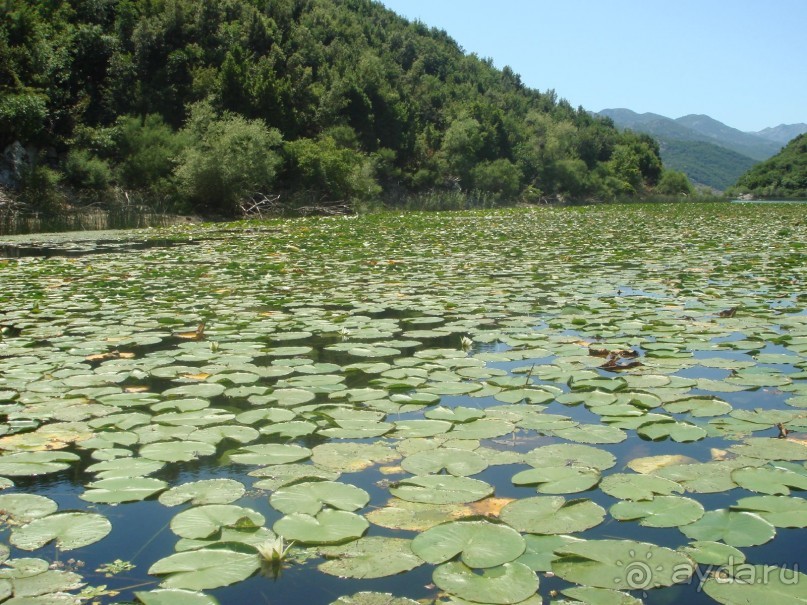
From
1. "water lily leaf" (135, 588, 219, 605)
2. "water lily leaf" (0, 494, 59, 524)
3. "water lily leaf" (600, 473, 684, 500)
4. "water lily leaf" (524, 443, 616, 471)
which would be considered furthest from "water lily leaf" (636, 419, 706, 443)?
"water lily leaf" (0, 494, 59, 524)

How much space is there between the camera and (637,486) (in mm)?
2387

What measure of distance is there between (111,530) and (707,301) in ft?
18.4

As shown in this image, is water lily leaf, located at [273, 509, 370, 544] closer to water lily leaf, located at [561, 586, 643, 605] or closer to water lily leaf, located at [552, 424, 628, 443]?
water lily leaf, located at [561, 586, 643, 605]

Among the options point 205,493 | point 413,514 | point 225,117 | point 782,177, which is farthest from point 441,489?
point 782,177

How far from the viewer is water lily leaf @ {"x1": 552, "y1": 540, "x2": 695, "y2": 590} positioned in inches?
71.1

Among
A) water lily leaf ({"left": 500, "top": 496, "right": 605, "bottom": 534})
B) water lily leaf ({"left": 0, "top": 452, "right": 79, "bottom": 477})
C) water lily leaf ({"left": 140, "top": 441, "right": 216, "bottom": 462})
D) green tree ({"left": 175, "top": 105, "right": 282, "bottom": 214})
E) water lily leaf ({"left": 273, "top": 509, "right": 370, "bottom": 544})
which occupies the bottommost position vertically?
water lily leaf ({"left": 0, "top": 452, "right": 79, "bottom": 477})

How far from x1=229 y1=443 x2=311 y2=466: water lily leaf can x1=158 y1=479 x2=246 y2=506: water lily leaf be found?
0.64ft

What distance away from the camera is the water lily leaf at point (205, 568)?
6.04ft

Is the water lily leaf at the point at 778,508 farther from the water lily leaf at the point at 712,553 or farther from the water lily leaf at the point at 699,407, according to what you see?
the water lily leaf at the point at 699,407

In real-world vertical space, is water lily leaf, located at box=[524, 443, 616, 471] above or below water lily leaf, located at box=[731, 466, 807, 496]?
below

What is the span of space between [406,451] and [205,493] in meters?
0.80

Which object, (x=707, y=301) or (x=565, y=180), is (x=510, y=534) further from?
(x=565, y=180)

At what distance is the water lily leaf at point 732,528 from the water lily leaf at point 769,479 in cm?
26

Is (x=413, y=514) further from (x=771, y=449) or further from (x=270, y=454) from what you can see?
(x=771, y=449)
